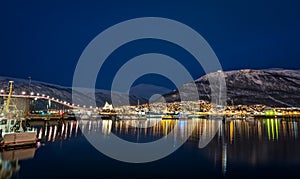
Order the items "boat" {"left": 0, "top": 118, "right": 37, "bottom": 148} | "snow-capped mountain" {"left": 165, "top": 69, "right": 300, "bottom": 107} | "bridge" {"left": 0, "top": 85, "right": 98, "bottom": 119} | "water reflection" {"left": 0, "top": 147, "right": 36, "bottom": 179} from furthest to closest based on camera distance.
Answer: "snow-capped mountain" {"left": 165, "top": 69, "right": 300, "bottom": 107}, "bridge" {"left": 0, "top": 85, "right": 98, "bottom": 119}, "boat" {"left": 0, "top": 118, "right": 37, "bottom": 148}, "water reflection" {"left": 0, "top": 147, "right": 36, "bottom": 179}

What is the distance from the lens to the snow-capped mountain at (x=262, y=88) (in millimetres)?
90312

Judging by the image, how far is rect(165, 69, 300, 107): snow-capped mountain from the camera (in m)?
90.3

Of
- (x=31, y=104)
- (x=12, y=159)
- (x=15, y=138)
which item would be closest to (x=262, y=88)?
(x=31, y=104)

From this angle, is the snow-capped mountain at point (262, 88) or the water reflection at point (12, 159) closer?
the water reflection at point (12, 159)

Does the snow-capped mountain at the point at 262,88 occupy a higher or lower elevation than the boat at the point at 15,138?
higher

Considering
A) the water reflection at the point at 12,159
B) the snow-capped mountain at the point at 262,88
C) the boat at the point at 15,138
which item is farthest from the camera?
the snow-capped mountain at the point at 262,88

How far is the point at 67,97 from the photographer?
11150 centimetres

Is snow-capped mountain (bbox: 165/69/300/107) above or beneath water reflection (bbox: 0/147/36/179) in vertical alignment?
above

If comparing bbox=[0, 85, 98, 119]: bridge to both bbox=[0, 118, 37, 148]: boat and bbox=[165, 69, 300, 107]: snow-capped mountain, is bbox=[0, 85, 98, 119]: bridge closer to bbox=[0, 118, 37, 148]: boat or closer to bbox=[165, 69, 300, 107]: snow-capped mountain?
bbox=[0, 118, 37, 148]: boat

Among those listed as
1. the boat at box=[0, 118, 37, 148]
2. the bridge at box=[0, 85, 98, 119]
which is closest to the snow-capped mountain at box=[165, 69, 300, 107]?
the bridge at box=[0, 85, 98, 119]

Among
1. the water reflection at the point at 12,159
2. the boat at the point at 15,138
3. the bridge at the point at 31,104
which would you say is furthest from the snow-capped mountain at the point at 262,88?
the water reflection at the point at 12,159

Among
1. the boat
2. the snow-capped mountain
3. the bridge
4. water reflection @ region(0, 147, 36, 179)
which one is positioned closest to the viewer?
water reflection @ region(0, 147, 36, 179)

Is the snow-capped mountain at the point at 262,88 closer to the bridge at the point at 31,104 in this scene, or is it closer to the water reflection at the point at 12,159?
the bridge at the point at 31,104

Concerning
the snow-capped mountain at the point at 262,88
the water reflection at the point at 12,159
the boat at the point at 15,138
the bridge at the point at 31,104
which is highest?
the snow-capped mountain at the point at 262,88
